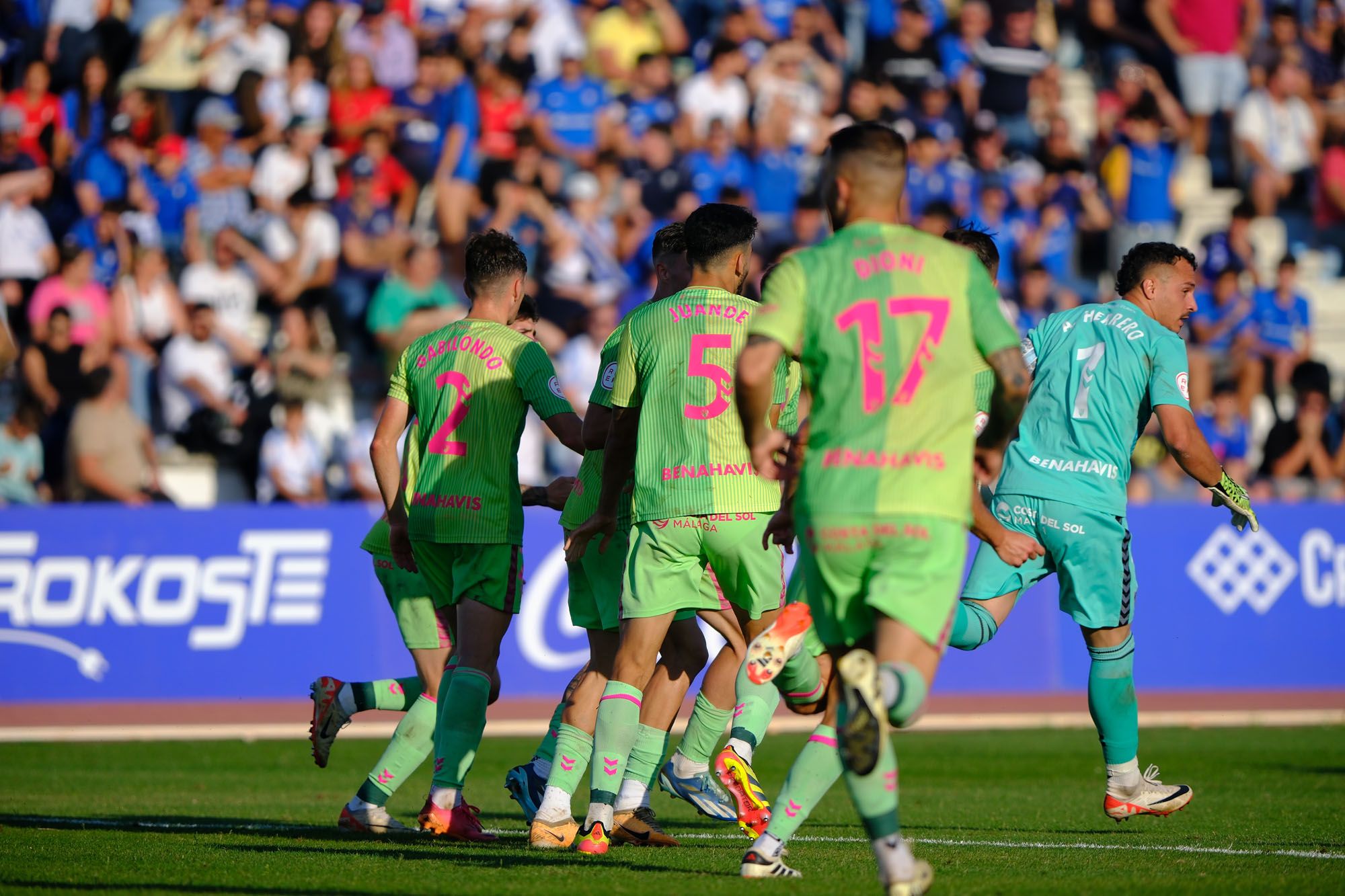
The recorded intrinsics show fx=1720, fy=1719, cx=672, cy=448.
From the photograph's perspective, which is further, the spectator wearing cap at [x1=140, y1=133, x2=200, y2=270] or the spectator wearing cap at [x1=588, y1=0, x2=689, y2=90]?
the spectator wearing cap at [x1=588, y1=0, x2=689, y2=90]

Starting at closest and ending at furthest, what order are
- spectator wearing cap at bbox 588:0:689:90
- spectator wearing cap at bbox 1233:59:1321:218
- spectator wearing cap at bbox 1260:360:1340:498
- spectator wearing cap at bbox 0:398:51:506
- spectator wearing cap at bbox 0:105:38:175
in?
1. spectator wearing cap at bbox 0:398:51:506
2. spectator wearing cap at bbox 1260:360:1340:498
3. spectator wearing cap at bbox 0:105:38:175
4. spectator wearing cap at bbox 588:0:689:90
5. spectator wearing cap at bbox 1233:59:1321:218

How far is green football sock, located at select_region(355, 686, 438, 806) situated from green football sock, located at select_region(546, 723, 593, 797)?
878 mm

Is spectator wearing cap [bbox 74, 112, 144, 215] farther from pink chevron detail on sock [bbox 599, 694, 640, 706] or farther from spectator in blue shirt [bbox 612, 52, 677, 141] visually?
pink chevron detail on sock [bbox 599, 694, 640, 706]

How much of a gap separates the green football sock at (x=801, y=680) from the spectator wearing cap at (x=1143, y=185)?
15.2 meters

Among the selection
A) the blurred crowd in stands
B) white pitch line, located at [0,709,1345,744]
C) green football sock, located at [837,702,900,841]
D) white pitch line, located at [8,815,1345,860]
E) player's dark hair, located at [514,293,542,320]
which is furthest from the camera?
the blurred crowd in stands

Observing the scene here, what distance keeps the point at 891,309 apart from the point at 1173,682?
1150cm

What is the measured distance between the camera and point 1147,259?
8.95m

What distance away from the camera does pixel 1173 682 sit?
16.2m

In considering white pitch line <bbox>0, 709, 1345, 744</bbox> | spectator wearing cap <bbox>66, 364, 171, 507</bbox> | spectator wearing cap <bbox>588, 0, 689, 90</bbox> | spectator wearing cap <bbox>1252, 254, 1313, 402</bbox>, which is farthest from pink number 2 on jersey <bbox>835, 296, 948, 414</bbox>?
spectator wearing cap <bbox>588, 0, 689, 90</bbox>

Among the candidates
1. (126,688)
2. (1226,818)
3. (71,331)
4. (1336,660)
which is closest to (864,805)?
(1226,818)

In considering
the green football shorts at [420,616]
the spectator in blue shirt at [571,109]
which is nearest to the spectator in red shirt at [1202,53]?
the spectator in blue shirt at [571,109]

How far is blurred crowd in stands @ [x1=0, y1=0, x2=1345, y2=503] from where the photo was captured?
700 inches

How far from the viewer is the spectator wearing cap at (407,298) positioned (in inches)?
709

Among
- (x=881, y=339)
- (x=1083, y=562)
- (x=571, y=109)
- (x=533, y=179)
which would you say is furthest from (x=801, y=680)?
(x=571, y=109)
